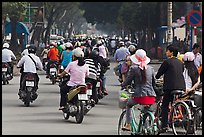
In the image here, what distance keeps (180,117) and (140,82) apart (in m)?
1.11

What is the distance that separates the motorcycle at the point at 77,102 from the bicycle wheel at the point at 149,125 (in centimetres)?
382

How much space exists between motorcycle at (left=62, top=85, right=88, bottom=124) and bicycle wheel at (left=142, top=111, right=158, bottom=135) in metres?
3.82

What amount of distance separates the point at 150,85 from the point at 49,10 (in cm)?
5819

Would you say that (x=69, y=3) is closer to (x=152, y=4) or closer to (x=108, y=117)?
(x=152, y=4)

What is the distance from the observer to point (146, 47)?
65.1 metres

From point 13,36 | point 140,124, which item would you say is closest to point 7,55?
point 140,124

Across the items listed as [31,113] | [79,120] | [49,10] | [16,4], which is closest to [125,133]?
[79,120]

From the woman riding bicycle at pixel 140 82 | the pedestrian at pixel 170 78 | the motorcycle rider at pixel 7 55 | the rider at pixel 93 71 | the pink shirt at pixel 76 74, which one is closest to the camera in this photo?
the woman riding bicycle at pixel 140 82

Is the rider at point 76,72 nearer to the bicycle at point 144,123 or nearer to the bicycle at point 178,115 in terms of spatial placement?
the bicycle at point 178,115

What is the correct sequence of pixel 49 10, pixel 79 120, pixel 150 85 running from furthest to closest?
1. pixel 49 10
2. pixel 79 120
3. pixel 150 85

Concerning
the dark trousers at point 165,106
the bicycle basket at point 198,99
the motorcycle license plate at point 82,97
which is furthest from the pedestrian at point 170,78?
the motorcycle license plate at point 82,97

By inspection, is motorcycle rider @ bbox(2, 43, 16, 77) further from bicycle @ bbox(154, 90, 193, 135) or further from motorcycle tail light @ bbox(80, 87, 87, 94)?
bicycle @ bbox(154, 90, 193, 135)

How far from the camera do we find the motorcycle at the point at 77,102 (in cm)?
1596

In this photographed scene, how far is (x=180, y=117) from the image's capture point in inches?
522
